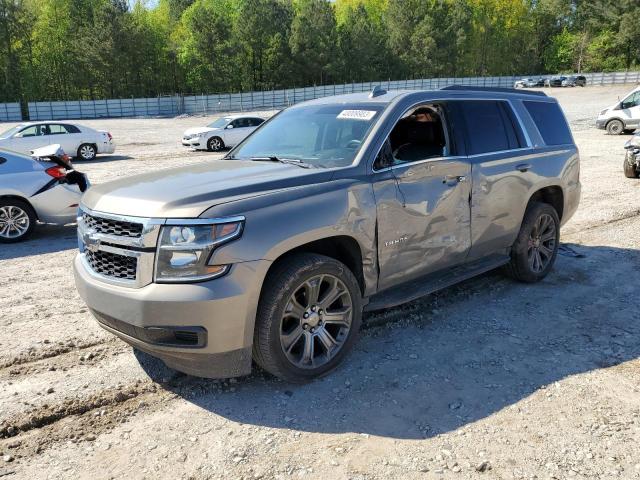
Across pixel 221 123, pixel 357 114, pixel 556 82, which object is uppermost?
pixel 556 82

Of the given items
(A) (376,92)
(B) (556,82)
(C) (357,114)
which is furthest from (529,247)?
(B) (556,82)

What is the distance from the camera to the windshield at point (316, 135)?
4250 millimetres

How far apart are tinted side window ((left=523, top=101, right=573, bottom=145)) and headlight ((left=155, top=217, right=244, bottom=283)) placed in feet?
13.0

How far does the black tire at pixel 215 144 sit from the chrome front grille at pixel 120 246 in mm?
19482

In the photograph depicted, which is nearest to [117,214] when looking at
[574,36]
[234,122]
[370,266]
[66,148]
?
[370,266]

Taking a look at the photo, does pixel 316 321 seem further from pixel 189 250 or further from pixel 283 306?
pixel 189 250

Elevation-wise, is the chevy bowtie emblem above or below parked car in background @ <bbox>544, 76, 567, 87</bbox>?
below

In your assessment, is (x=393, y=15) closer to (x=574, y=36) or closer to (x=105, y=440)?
(x=574, y=36)

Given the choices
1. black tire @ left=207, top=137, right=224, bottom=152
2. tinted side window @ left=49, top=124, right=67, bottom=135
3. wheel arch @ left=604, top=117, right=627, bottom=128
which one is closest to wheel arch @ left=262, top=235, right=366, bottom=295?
tinted side window @ left=49, top=124, right=67, bottom=135

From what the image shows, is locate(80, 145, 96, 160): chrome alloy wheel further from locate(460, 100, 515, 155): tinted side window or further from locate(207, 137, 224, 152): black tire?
locate(460, 100, 515, 155): tinted side window

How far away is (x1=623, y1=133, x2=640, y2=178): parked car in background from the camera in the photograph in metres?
12.4

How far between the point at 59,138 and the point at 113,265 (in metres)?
18.3

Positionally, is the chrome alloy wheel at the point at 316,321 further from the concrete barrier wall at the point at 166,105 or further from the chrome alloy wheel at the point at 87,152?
the concrete barrier wall at the point at 166,105

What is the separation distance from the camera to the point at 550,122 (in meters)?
6.00
